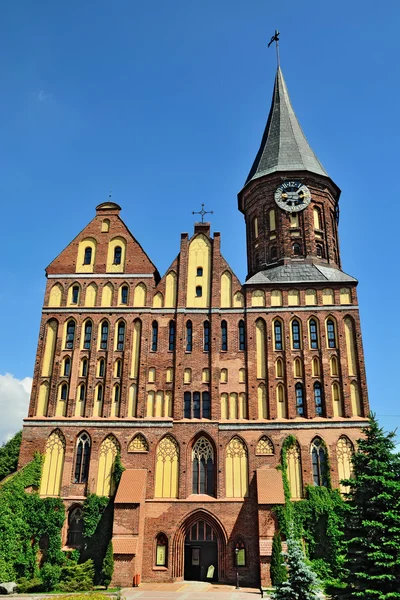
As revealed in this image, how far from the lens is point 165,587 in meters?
27.0

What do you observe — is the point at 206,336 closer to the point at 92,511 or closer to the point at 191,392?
the point at 191,392

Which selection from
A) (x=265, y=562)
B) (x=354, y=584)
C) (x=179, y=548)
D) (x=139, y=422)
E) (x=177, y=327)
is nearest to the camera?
(x=354, y=584)

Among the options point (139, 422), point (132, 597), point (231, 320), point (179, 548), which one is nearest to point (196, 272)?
point (231, 320)

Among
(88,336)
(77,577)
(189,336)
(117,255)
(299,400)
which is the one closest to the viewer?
(77,577)

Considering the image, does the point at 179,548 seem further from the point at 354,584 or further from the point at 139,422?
the point at 354,584

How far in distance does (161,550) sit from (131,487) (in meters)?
3.72

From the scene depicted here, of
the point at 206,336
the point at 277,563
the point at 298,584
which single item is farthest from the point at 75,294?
the point at 298,584

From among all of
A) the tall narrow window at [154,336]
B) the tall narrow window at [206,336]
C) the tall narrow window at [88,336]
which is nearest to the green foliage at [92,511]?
the tall narrow window at [88,336]

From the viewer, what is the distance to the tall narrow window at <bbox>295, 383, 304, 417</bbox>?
31844mm

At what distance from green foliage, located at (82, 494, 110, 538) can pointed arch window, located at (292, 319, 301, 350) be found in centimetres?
1418

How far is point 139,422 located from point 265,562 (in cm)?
1019

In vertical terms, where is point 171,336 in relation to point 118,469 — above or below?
above

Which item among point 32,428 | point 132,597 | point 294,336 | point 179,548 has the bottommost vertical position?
point 132,597

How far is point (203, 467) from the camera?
31047 millimetres
